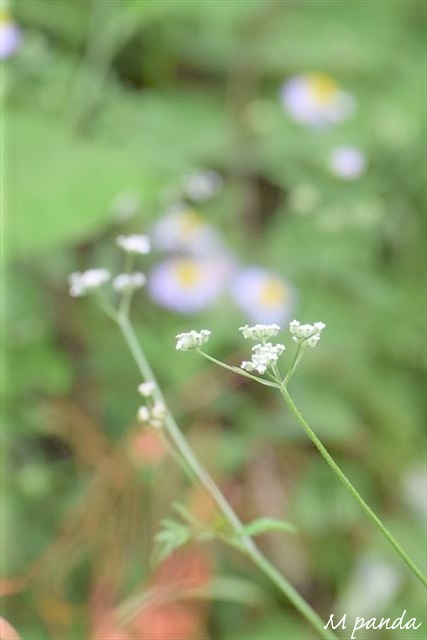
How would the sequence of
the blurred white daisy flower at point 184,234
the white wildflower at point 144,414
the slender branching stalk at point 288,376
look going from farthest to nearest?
the blurred white daisy flower at point 184,234 < the white wildflower at point 144,414 < the slender branching stalk at point 288,376

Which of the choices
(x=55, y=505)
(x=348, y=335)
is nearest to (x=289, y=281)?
(x=348, y=335)

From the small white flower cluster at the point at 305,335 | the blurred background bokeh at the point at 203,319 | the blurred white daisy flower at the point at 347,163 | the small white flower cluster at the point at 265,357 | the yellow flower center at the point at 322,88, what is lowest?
the blurred background bokeh at the point at 203,319

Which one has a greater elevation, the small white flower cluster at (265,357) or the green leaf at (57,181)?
the small white flower cluster at (265,357)

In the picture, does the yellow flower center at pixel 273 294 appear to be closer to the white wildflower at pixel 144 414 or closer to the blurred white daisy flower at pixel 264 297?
the blurred white daisy flower at pixel 264 297

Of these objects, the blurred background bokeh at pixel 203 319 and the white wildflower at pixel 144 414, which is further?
the blurred background bokeh at pixel 203 319

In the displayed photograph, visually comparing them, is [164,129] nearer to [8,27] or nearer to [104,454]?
[8,27]

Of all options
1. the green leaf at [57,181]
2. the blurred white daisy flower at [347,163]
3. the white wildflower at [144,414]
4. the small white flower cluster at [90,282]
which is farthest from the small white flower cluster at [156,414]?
the blurred white daisy flower at [347,163]

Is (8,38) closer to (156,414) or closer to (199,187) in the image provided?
(199,187)
